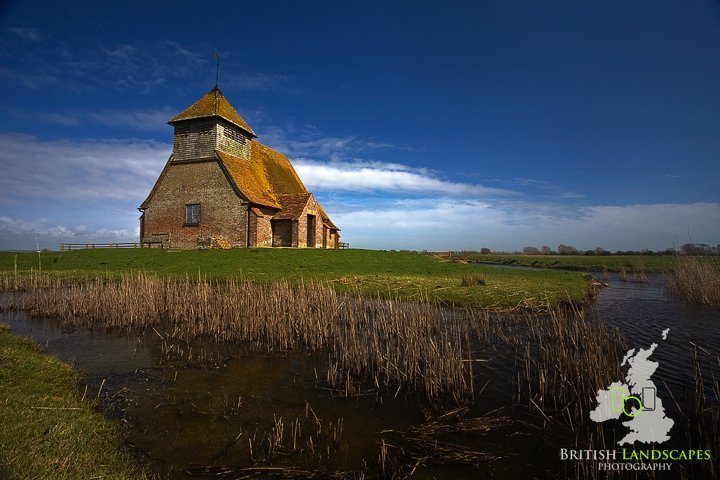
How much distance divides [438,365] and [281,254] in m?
20.7

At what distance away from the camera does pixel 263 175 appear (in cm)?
3628

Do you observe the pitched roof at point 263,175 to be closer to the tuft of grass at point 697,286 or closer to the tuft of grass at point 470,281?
the tuft of grass at point 470,281

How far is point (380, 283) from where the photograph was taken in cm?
1788

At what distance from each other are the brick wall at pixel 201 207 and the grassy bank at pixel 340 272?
3583 mm

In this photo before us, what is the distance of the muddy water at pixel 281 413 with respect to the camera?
14.5 feet

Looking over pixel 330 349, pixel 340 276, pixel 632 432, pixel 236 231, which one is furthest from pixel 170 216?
pixel 632 432

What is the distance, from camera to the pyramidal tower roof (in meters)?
31.5

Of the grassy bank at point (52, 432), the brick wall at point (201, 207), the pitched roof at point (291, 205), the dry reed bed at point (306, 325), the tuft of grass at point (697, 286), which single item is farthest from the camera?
the pitched roof at point (291, 205)

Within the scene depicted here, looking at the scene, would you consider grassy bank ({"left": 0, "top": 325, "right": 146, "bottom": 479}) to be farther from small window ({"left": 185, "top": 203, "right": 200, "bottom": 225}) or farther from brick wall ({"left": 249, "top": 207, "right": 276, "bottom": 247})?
small window ({"left": 185, "top": 203, "right": 200, "bottom": 225})

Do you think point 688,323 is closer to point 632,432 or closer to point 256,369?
point 632,432

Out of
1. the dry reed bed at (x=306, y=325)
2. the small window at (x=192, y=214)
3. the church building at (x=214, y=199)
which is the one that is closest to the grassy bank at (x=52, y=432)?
the dry reed bed at (x=306, y=325)

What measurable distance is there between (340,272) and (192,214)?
1774 cm

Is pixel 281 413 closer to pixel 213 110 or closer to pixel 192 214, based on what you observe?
pixel 192 214

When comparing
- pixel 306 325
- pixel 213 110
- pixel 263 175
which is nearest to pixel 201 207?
pixel 263 175
